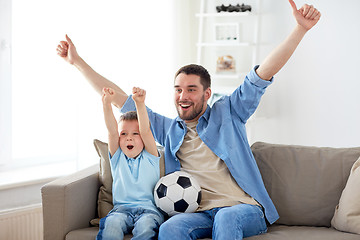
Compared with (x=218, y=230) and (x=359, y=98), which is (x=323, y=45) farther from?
(x=218, y=230)

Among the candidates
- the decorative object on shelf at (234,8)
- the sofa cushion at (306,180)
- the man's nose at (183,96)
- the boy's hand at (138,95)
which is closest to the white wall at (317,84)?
the decorative object on shelf at (234,8)

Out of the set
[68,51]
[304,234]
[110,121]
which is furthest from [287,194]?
[68,51]

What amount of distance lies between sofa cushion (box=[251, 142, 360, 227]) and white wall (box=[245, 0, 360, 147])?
1.03 m

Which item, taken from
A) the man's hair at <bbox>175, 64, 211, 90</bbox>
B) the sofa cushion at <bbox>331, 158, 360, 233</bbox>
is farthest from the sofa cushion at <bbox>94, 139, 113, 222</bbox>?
the sofa cushion at <bbox>331, 158, 360, 233</bbox>

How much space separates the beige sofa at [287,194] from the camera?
2.31 m

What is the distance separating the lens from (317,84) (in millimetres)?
3658

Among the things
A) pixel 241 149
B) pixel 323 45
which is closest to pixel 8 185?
pixel 241 149

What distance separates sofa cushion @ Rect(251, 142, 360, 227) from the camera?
248cm

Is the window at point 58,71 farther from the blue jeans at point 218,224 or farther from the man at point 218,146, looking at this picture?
the blue jeans at point 218,224

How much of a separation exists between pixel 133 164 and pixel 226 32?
1.81m

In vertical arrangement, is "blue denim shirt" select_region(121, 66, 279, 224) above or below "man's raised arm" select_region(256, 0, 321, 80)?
below

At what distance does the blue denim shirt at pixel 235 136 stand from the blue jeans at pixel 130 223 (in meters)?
0.27

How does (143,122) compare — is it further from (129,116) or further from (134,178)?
(134,178)

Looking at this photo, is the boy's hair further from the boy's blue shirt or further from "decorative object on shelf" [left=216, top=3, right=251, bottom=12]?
"decorative object on shelf" [left=216, top=3, right=251, bottom=12]
